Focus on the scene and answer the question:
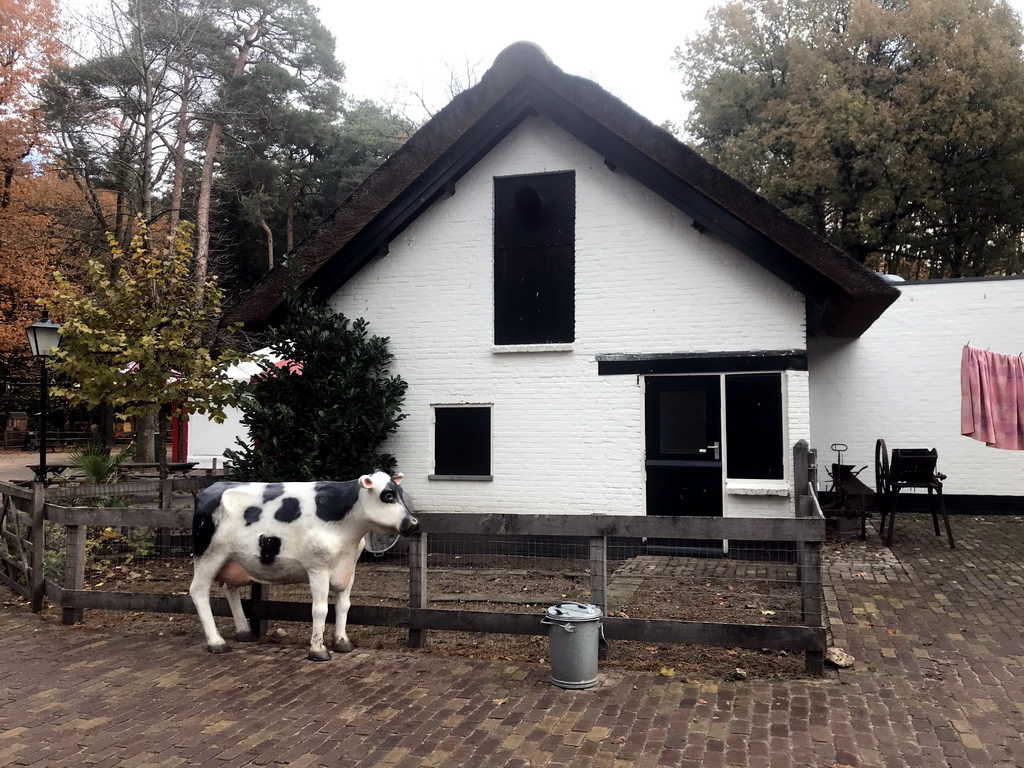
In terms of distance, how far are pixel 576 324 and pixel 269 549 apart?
5412 mm

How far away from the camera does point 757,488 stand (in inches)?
378

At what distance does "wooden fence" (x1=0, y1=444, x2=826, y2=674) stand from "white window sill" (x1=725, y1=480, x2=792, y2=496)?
85.4 inches

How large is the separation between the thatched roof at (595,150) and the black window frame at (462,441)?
2.37 meters

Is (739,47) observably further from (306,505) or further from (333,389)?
(306,505)

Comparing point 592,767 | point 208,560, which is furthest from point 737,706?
point 208,560

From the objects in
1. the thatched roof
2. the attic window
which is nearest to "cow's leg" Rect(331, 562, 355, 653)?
the attic window

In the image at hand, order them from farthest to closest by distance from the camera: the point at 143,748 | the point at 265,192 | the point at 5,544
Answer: the point at 265,192, the point at 5,544, the point at 143,748

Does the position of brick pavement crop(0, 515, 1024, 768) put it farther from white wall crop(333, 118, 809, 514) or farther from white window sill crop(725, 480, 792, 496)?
white wall crop(333, 118, 809, 514)

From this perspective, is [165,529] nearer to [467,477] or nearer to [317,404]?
[317,404]

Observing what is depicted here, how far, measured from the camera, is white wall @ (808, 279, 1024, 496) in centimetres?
1348

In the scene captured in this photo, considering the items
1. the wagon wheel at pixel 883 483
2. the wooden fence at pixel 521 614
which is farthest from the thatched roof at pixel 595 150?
the wooden fence at pixel 521 614

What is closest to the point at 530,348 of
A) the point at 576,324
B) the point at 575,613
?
the point at 576,324

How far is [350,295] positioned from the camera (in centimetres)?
1089

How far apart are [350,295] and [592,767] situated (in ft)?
26.3
